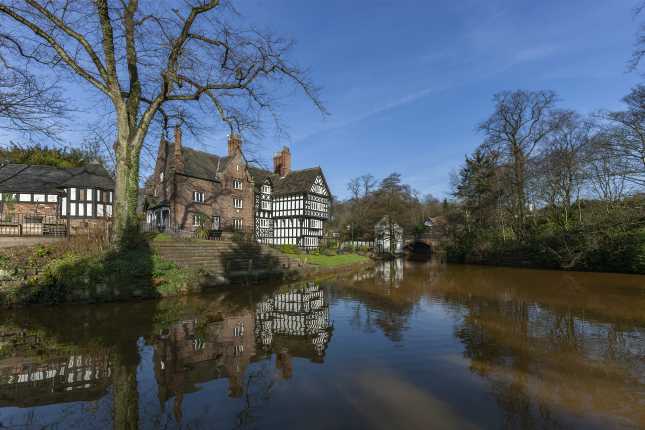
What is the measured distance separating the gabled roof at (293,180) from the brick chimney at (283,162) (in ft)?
4.35

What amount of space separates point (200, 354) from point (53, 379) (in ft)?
6.81

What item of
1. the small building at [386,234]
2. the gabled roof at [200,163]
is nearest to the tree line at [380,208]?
the small building at [386,234]

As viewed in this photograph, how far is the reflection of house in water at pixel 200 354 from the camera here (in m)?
4.67

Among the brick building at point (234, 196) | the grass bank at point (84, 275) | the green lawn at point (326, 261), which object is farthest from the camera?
the brick building at point (234, 196)

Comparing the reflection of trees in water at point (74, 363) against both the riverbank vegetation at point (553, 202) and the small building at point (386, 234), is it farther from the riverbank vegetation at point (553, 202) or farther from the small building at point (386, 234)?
the small building at point (386, 234)

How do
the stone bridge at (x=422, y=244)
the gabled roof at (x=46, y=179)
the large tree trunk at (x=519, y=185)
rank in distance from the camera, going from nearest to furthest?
the gabled roof at (x=46, y=179) < the large tree trunk at (x=519, y=185) < the stone bridge at (x=422, y=244)

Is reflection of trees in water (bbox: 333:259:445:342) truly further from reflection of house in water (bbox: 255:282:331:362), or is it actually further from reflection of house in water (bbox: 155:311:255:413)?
reflection of house in water (bbox: 155:311:255:413)

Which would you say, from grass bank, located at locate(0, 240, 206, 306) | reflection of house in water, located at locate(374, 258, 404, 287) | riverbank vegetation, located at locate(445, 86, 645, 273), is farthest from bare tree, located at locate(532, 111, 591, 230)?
grass bank, located at locate(0, 240, 206, 306)

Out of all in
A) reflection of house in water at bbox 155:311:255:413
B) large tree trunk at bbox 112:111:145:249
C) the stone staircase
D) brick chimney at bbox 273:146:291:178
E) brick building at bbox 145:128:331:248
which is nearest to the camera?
reflection of house in water at bbox 155:311:255:413

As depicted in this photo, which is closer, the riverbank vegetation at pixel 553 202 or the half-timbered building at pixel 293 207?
the riverbank vegetation at pixel 553 202

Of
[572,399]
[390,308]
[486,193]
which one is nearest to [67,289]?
[390,308]

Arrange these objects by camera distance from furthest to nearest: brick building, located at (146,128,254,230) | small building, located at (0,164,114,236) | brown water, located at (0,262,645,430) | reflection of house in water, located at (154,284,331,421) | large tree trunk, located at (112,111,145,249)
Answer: brick building, located at (146,128,254,230) → small building, located at (0,164,114,236) → large tree trunk, located at (112,111,145,249) → reflection of house in water, located at (154,284,331,421) → brown water, located at (0,262,645,430)

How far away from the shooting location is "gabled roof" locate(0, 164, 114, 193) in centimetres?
2491

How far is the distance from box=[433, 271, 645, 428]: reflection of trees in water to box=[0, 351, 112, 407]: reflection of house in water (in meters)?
5.43
